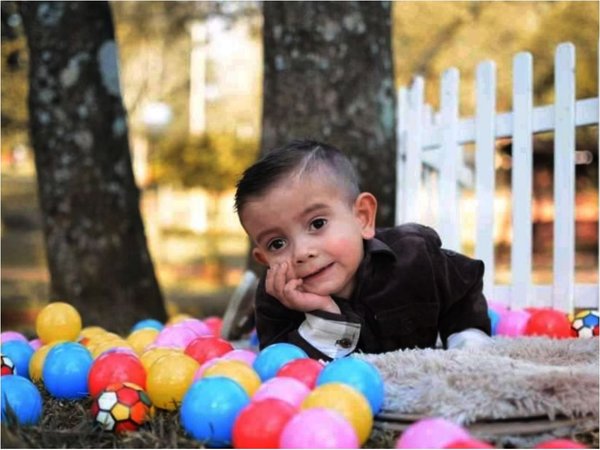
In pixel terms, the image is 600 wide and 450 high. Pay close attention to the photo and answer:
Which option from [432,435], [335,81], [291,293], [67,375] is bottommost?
[67,375]

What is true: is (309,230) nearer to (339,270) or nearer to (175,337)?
(339,270)

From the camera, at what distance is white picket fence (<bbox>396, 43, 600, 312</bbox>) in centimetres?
445

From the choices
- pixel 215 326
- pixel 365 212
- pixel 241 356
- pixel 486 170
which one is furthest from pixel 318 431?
pixel 486 170

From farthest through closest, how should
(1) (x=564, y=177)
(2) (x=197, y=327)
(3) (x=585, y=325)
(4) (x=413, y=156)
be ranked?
(4) (x=413, y=156) → (1) (x=564, y=177) → (2) (x=197, y=327) → (3) (x=585, y=325)

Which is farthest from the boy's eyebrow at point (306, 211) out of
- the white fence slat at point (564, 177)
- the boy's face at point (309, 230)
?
the white fence slat at point (564, 177)

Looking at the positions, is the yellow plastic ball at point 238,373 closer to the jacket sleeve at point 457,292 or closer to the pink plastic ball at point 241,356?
the pink plastic ball at point 241,356

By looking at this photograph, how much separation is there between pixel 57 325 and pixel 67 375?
3.35 feet

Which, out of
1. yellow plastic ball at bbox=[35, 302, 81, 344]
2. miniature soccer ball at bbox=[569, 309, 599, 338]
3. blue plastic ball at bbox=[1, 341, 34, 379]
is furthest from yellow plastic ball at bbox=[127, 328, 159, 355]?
miniature soccer ball at bbox=[569, 309, 599, 338]

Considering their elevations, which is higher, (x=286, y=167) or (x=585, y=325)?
(x=286, y=167)

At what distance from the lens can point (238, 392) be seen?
2.22 m

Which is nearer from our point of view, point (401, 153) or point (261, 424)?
point (261, 424)

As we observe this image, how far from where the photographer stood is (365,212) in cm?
314

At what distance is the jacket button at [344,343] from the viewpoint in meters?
2.99

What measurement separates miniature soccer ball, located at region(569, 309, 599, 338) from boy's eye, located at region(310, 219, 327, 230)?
1.51 m
